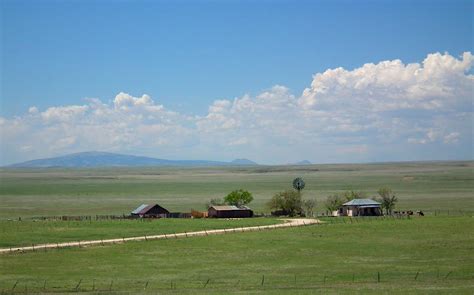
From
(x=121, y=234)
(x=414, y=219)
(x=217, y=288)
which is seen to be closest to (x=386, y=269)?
(x=217, y=288)

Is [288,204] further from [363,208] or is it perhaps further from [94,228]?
[94,228]

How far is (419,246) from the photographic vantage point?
6153 cm

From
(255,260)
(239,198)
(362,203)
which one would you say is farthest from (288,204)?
(255,260)

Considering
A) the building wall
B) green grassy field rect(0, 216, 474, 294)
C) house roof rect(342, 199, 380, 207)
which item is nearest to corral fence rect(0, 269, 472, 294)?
green grassy field rect(0, 216, 474, 294)

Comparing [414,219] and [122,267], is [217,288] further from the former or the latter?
[414,219]

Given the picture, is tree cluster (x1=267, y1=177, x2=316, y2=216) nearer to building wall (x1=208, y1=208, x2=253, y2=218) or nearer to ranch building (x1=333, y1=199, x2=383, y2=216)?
building wall (x1=208, y1=208, x2=253, y2=218)

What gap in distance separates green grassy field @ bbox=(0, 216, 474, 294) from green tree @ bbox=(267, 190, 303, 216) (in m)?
29.5

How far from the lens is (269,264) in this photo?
52.9 meters

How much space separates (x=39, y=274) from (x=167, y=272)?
8.29 metres

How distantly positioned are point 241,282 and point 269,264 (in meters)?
8.69

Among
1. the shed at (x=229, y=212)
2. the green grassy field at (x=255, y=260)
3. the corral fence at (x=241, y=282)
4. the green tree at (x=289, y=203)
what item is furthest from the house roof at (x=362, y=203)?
the corral fence at (x=241, y=282)

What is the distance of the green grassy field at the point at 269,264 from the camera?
42.6 m

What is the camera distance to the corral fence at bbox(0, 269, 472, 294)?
4188cm

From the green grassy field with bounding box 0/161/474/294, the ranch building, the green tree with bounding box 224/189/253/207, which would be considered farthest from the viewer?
the green tree with bounding box 224/189/253/207
